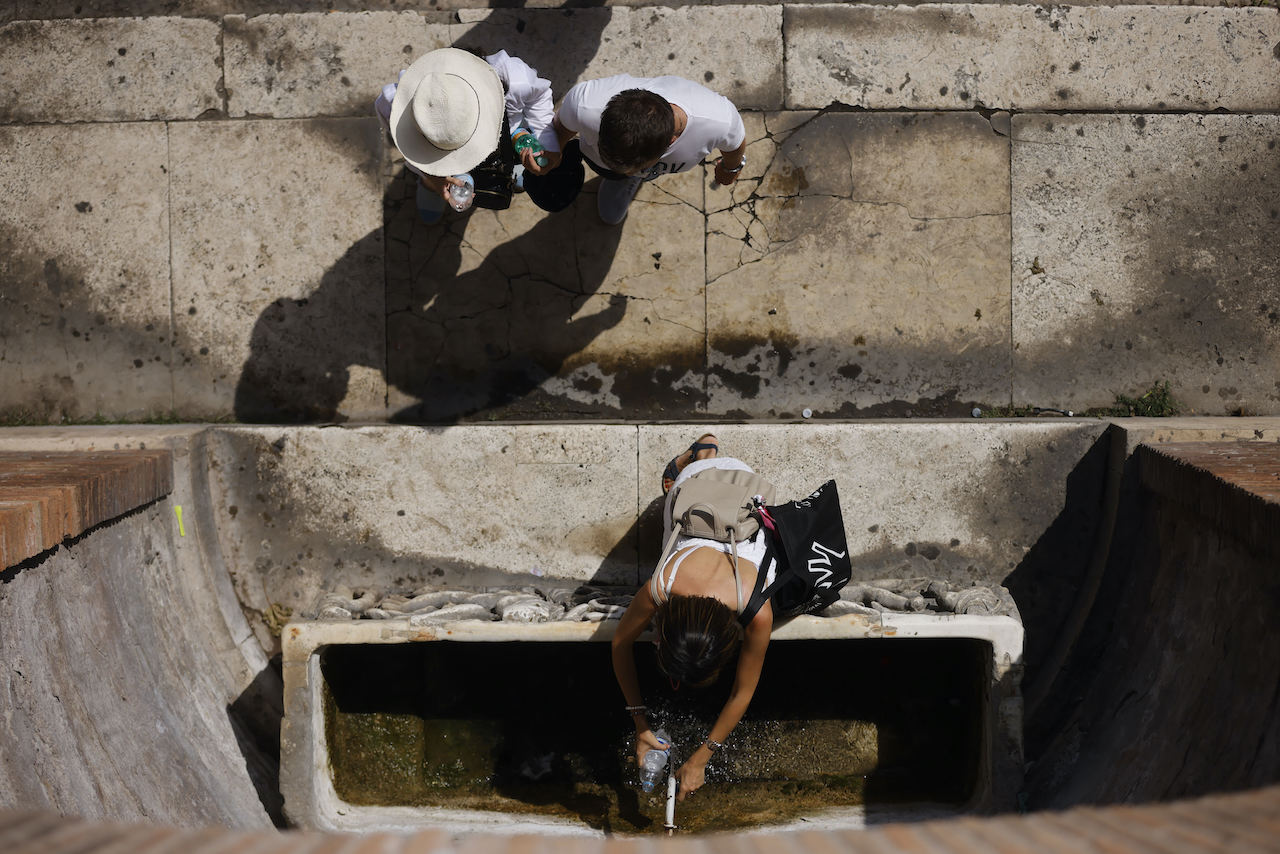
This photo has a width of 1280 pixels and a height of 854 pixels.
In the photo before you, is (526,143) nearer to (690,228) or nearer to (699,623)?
(690,228)

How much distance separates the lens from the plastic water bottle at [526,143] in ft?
13.2

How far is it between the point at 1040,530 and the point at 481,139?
11.5 feet

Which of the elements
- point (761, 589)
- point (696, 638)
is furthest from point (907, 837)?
point (761, 589)

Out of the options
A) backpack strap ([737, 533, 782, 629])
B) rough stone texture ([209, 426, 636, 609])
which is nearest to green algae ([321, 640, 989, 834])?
rough stone texture ([209, 426, 636, 609])

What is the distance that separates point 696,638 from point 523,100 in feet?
8.27

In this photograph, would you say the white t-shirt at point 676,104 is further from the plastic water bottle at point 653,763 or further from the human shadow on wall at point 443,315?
the plastic water bottle at point 653,763

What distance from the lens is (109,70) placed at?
4.91m

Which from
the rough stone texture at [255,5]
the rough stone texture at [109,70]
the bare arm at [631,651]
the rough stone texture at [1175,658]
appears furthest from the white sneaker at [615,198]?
the rough stone texture at [1175,658]

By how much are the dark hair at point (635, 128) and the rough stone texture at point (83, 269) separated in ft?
9.78

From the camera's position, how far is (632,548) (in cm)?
470

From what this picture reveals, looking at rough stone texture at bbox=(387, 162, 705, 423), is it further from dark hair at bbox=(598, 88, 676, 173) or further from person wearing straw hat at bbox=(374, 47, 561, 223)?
dark hair at bbox=(598, 88, 676, 173)

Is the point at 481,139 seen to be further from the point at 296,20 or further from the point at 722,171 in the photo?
the point at 296,20

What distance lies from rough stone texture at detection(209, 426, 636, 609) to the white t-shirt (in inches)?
59.0

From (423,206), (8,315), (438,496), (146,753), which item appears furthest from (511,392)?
(8,315)
